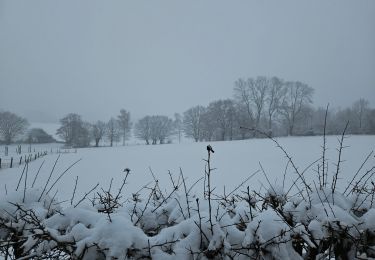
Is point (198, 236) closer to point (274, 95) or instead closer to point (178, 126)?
point (274, 95)

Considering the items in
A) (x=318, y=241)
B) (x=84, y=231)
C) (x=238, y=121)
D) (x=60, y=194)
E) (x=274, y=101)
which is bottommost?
(x=60, y=194)

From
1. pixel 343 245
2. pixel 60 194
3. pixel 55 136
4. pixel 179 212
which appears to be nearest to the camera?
pixel 343 245

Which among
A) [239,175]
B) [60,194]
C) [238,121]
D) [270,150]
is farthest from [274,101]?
[60,194]

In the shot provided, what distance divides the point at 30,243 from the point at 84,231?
0.28 metres

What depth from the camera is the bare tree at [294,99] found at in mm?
52250

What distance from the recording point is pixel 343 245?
1.42 metres

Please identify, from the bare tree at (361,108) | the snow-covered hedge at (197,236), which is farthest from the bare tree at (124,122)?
the snow-covered hedge at (197,236)

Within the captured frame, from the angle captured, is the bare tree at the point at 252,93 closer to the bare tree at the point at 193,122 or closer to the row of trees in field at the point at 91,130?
the bare tree at the point at 193,122

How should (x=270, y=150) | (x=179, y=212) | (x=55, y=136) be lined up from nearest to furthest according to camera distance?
(x=179, y=212) < (x=270, y=150) < (x=55, y=136)

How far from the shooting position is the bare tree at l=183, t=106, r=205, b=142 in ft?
219

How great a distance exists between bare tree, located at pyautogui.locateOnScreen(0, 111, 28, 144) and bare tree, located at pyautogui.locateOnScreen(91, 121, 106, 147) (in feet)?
59.6

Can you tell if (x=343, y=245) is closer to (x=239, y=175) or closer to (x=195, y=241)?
(x=195, y=241)

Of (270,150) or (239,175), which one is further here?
(270,150)

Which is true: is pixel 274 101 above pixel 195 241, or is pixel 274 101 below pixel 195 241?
above
